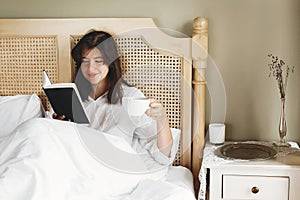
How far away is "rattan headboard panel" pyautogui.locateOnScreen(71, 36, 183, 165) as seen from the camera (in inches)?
96.5

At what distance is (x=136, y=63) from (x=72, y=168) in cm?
70

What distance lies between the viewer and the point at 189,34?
8.19ft

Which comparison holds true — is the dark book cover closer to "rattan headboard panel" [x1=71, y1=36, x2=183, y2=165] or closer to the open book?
the open book

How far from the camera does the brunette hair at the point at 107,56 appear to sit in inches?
95.7

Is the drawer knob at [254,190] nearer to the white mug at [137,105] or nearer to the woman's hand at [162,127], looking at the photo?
the woman's hand at [162,127]

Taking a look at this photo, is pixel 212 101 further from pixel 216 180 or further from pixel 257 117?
pixel 216 180

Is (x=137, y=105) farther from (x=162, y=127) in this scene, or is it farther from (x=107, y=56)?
(x=107, y=56)

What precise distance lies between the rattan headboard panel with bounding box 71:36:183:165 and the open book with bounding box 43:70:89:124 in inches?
11.7

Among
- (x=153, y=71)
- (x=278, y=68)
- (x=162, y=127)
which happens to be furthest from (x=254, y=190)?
(x=153, y=71)

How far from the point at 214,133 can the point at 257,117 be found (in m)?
0.25

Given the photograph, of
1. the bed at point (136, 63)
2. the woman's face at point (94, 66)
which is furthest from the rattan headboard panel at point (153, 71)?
the woman's face at point (94, 66)

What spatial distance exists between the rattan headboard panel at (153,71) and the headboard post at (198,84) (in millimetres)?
80

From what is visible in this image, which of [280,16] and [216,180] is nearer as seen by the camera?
[216,180]

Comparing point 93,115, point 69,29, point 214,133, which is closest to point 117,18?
point 69,29
